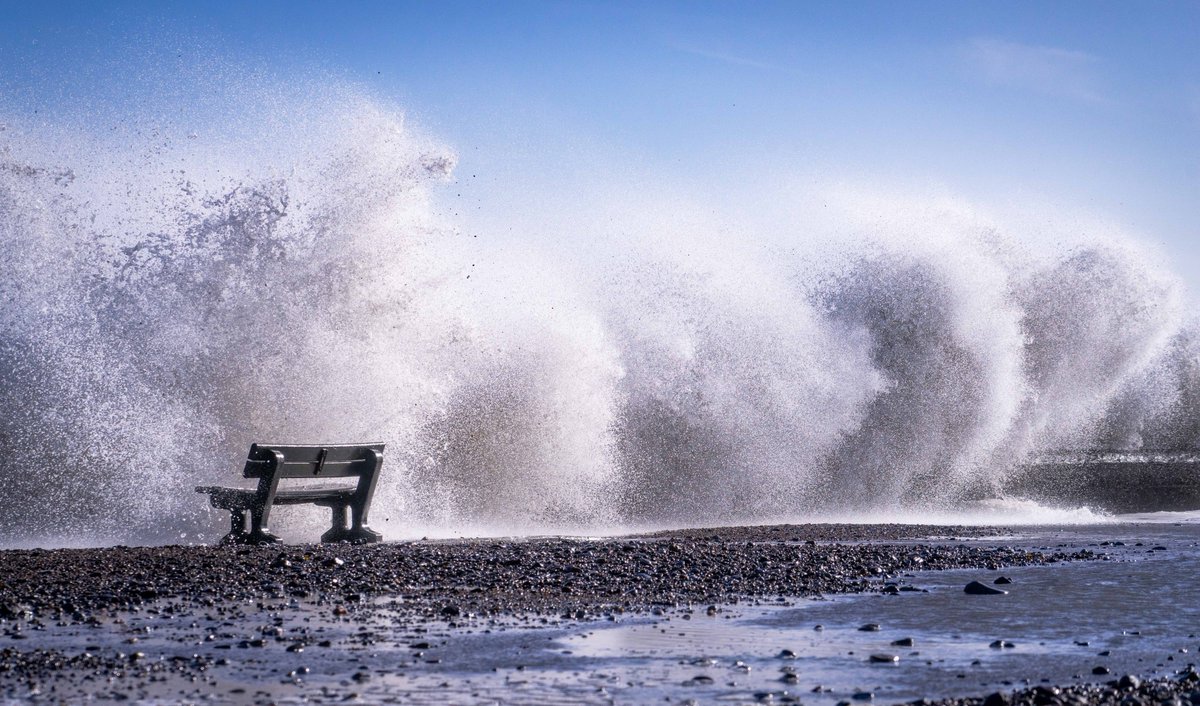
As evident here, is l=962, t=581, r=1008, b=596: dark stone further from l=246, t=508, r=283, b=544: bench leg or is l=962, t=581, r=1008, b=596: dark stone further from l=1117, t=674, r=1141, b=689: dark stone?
l=246, t=508, r=283, b=544: bench leg

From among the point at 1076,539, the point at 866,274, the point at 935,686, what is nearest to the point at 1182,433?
the point at 866,274

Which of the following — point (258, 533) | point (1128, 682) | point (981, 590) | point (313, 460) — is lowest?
point (1128, 682)

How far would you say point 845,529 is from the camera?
48.6ft

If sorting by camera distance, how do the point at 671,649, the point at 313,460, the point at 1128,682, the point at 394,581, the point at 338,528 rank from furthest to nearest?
the point at 338,528, the point at 313,460, the point at 394,581, the point at 671,649, the point at 1128,682

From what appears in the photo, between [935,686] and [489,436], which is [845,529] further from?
[935,686]

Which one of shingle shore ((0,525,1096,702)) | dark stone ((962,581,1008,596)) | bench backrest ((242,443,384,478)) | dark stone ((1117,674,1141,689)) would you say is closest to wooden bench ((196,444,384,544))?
bench backrest ((242,443,384,478))

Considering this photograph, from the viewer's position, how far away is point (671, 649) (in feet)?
20.6

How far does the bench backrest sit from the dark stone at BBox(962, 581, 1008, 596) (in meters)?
6.36

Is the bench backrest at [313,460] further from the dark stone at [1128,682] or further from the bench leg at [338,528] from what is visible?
the dark stone at [1128,682]

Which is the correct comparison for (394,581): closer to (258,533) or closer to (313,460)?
(258,533)

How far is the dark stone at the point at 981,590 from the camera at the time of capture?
8844 mm

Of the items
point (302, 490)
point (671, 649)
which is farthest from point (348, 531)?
point (671, 649)

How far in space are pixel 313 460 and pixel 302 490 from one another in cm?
42

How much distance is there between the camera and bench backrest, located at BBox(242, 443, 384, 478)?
1135 centimetres
